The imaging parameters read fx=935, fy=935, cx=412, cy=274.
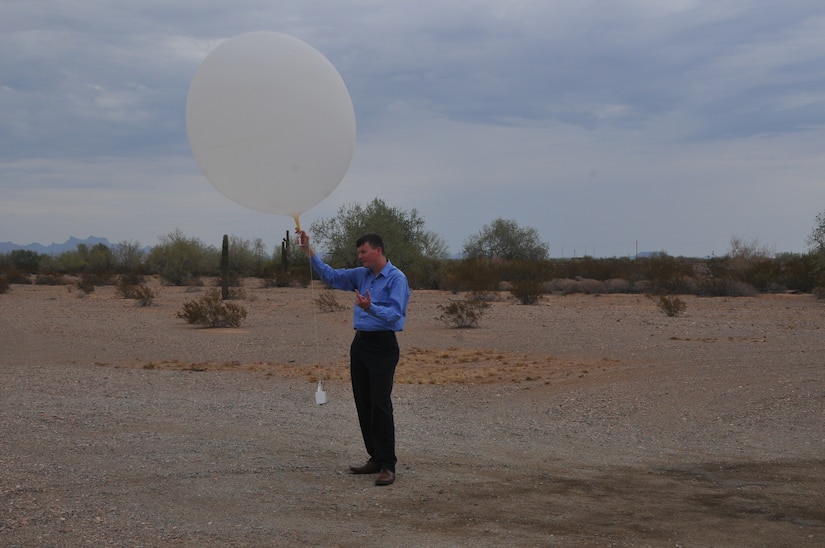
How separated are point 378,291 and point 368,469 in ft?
5.32

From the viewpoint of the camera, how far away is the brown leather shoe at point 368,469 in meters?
8.48

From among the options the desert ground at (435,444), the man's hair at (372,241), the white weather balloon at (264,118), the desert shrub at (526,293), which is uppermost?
the white weather balloon at (264,118)

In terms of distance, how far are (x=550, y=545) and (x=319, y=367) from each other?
12069mm

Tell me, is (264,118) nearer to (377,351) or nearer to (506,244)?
(377,351)

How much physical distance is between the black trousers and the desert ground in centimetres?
31

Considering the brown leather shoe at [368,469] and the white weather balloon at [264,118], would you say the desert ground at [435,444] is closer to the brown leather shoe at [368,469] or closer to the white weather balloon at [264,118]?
the brown leather shoe at [368,469]

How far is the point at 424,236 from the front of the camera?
59.2 m

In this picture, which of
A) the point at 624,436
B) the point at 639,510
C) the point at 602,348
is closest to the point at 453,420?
the point at 624,436

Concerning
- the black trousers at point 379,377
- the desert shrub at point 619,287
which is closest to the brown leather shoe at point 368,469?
the black trousers at point 379,377

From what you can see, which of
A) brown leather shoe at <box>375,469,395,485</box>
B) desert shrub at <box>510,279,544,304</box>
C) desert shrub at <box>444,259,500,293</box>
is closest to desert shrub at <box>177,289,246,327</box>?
desert shrub at <box>510,279,544,304</box>

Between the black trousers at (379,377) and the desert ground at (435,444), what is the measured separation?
1.01 ft

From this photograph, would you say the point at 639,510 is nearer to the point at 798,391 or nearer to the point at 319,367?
the point at 798,391

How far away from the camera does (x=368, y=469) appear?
27.8 ft

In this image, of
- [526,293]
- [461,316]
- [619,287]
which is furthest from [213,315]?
[619,287]
